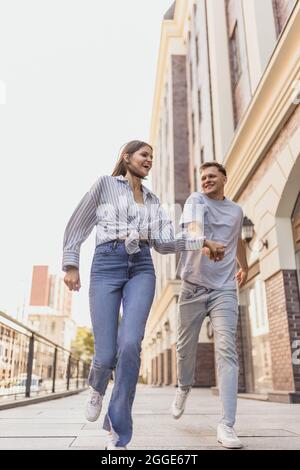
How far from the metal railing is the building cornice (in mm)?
5529

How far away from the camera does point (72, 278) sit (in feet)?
8.59

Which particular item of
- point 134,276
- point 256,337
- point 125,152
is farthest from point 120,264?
point 256,337

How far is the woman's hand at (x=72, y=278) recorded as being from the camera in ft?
8.59

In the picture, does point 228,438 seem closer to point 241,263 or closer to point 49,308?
point 241,263

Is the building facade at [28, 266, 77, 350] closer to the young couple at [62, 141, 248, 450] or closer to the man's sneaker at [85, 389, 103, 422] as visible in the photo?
the young couple at [62, 141, 248, 450]

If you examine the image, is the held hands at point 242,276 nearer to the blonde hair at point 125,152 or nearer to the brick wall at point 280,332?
the blonde hair at point 125,152

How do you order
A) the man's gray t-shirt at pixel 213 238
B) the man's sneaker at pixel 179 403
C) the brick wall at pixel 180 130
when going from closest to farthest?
the man's gray t-shirt at pixel 213 238, the man's sneaker at pixel 179 403, the brick wall at pixel 180 130

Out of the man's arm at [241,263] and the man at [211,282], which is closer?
the man at [211,282]

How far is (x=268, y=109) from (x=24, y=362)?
6.39 meters

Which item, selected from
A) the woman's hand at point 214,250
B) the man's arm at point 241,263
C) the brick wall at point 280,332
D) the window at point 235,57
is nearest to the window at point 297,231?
the brick wall at point 280,332

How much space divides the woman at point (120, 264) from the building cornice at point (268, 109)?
526cm
